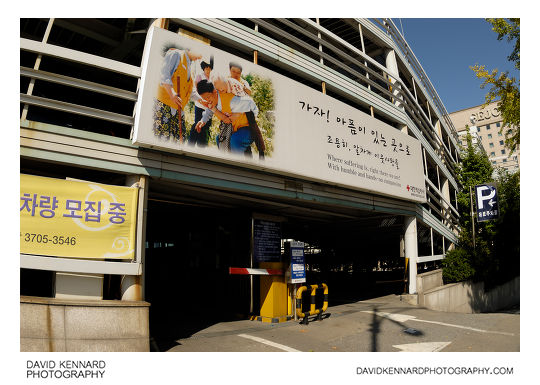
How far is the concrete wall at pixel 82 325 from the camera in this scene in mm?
6383

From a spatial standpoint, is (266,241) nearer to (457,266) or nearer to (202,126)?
(202,126)

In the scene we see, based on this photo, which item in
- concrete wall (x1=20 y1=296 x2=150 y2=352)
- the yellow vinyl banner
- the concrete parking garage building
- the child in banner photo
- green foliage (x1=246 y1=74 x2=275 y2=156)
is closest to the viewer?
concrete wall (x1=20 y1=296 x2=150 y2=352)

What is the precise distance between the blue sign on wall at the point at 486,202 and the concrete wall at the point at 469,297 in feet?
11.9

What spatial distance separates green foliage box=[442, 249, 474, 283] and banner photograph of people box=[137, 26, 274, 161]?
13.9m

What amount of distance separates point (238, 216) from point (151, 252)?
956 centimetres

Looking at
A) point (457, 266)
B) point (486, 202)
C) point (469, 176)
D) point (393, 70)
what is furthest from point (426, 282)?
point (469, 176)

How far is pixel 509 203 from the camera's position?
24.2 metres

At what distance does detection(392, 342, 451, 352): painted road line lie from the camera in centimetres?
823

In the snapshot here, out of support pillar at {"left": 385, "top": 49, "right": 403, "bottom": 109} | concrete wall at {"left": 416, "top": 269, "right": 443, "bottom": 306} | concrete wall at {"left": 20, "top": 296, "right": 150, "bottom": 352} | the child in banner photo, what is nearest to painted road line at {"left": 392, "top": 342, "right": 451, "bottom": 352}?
concrete wall at {"left": 20, "top": 296, "right": 150, "bottom": 352}

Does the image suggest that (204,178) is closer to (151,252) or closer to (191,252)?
(191,252)

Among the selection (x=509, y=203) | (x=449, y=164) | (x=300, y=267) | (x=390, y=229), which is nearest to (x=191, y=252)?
(x=300, y=267)

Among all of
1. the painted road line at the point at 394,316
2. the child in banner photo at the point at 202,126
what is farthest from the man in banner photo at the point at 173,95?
the painted road line at the point at 394,316

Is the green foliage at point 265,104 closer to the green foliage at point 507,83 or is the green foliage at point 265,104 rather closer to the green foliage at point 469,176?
the green foliage at point 507,83

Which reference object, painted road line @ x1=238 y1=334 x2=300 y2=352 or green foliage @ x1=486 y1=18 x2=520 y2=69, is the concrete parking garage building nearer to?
painted road line @ x1=238 y1=334 x2=300 y2=352
